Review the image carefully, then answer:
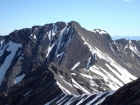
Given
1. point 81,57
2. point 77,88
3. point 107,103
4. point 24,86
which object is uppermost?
point 81,57

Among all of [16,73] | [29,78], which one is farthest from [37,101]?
[16,73]

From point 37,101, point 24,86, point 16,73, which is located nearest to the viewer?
point 37,101

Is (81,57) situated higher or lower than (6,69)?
lower

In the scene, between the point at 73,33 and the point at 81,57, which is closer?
the point at 81,57

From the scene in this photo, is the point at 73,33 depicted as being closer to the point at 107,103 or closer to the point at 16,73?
the point at 16,73

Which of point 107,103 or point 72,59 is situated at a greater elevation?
point 72,59

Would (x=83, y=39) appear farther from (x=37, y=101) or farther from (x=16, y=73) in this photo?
(x=37, y=101)

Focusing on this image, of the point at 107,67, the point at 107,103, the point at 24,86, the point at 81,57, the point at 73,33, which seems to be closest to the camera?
the point at 107,103

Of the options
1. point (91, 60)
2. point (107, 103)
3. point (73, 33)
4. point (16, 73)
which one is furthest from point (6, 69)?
point (107, 103)

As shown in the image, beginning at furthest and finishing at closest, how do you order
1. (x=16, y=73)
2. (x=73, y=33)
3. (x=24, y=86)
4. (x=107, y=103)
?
(x=73, y=33) → (x=16, y=73) → (x=24, y=86) → (x=107, y=103)
